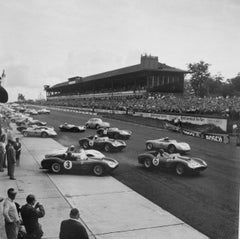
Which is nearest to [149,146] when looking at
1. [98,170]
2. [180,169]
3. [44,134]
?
[180,169]

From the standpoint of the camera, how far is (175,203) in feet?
31.4

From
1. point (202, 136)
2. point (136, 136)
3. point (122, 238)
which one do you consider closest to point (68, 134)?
point (136, 136)

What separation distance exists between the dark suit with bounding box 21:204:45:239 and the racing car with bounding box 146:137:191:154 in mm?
10046

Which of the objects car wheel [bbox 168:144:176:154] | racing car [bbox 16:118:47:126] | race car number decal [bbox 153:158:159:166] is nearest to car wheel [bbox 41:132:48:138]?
racing car [bbox 16:118:47:126]

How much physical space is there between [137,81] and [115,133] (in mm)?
8874

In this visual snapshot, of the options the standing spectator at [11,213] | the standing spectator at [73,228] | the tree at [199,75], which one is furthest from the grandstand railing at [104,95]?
the standing spectator at [73,228]

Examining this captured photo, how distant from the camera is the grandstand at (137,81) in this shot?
9930 millimetres

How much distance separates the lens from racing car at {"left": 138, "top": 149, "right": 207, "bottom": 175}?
1250 centimetres

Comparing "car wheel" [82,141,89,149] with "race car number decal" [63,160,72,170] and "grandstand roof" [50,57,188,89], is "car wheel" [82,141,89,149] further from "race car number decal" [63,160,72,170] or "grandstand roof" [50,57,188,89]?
"grandstand roof" [50,57,188,89]

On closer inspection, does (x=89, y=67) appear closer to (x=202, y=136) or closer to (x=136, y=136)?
(x=136, y=136)

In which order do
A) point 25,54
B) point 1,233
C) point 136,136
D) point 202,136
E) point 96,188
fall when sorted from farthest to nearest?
point 202,136, point 136,136, point 96,188, point 25,54, point 1,233

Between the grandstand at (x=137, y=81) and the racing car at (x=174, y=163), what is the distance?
287 cm

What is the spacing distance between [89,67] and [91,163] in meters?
3.78

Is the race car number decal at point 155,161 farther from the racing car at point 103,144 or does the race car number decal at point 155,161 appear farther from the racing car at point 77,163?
the racing car at point 103,144
